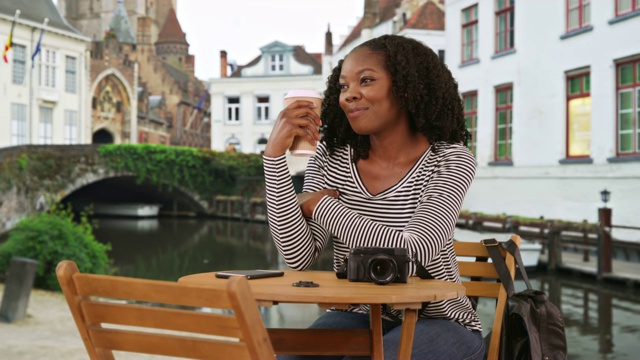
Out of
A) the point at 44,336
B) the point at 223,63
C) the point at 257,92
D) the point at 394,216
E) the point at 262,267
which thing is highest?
the point at 223,63

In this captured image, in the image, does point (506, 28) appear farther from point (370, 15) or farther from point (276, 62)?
point (276, 62)

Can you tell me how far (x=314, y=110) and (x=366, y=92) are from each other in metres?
0.13

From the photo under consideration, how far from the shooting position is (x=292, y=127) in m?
1.76

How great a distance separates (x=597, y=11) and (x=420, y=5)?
10156mm

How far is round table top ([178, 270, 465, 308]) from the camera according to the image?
4.22ft

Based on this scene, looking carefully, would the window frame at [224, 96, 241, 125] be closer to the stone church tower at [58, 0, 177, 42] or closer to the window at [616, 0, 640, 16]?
the window at [616, 0, 640, 16]

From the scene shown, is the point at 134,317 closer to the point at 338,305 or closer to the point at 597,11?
the point at 338,305

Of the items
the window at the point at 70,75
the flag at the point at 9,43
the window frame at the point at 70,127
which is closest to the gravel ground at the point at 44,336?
the flag at the point at 9,43

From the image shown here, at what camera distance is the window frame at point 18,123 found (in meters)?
25.5

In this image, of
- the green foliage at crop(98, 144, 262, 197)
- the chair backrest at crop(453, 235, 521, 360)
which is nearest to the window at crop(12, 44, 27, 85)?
the green foliage at crop(98, 144, 262, 197)

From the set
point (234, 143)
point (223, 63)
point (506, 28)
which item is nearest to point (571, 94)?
point (506, 28)

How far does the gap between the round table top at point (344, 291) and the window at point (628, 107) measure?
9.72m

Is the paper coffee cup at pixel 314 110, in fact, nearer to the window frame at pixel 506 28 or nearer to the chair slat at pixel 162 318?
the chair slat at pixel 162 318

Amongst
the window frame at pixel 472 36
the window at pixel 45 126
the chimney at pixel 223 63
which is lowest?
the window at pixel 45 126
